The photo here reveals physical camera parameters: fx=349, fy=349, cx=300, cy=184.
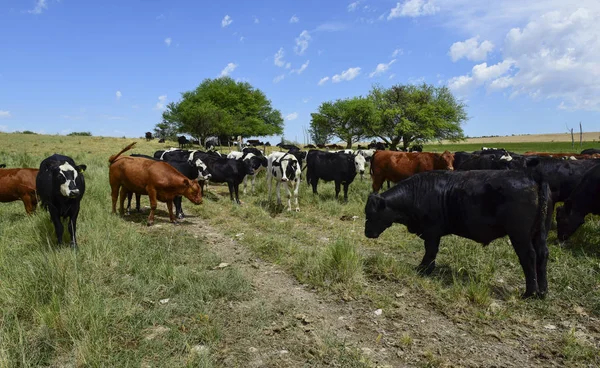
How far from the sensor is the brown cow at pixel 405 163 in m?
12.5

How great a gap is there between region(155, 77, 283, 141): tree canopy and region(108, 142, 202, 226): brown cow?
36.7 m

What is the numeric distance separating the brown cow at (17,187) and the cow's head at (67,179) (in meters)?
3.14

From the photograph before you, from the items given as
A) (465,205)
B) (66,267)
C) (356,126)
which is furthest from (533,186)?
(356,126)

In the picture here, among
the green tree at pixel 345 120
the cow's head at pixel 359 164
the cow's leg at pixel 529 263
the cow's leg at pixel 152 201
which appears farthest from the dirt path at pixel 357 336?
the green tree at pixel 345 120

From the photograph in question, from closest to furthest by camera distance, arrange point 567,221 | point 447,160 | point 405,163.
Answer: point 567,221 < point 447,160 < point 405,163

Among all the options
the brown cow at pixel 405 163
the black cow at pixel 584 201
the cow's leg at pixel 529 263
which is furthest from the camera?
the brown cow at pixel 405 163

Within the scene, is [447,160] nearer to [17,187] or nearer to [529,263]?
[529,263]

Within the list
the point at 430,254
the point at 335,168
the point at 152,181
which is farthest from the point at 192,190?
the point at 430,254

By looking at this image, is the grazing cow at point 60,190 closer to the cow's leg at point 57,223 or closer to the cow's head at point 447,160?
the cow's leg at point 57,223

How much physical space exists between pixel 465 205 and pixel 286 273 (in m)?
3.00

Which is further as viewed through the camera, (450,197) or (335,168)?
(335,168)

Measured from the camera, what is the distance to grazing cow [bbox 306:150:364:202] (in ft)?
44.4

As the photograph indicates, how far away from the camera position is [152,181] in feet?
29.5

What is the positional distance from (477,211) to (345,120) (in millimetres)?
52907
